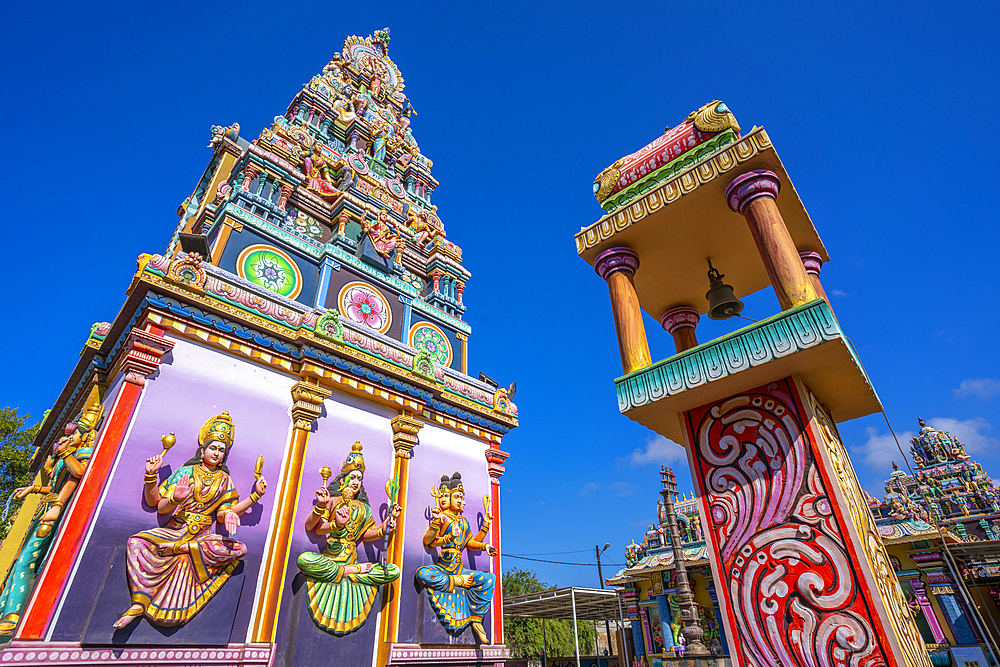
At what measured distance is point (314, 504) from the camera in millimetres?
8719

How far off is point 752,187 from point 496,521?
9133 mm

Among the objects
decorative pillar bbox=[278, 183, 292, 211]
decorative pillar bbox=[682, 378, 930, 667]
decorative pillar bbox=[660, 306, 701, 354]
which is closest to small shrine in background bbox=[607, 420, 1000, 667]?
decorative pillar bbox=[660, 306, 701, 354]

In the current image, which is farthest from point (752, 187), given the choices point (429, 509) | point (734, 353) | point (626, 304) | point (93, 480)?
point (93, 480)

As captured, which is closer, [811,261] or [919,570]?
[811,261]

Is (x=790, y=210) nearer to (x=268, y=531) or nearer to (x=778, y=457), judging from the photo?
(x=778, y=457)

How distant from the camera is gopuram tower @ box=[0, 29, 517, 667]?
6719mm

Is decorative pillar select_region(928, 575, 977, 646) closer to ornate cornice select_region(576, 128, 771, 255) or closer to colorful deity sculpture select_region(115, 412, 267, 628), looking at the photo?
ornate cornice select_region(576, 128, 771, 255)

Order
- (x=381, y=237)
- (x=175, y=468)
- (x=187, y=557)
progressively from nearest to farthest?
1. (x=187, y=557)
2. (x=175, y=468)
3. (x=381, y=237)

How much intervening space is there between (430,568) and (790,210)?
8.85 meters

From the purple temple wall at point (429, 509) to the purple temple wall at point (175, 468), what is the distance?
113 inches

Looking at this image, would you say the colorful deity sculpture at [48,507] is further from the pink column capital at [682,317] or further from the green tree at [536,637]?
the green tree at [536,637]

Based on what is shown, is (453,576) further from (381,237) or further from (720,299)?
(381,237)

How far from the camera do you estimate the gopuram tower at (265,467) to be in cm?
672

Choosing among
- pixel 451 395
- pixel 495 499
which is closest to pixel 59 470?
pixel 451 395
